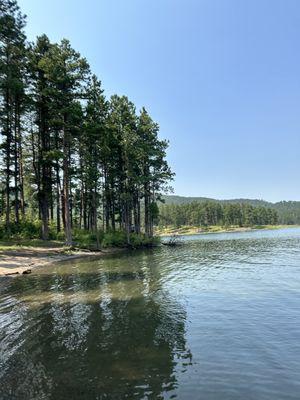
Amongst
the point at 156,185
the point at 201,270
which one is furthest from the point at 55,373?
the point at 156,185

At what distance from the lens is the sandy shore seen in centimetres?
2703

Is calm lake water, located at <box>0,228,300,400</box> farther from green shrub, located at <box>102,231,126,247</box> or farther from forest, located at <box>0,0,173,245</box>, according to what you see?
green shrub, located at <box>102,231,126,247</box>

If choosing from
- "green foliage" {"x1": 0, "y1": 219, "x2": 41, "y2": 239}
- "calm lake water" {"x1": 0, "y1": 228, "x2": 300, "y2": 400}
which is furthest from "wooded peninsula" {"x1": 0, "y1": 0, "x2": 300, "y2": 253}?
"calm lake water" {"x1": 0, "y1": 228, "x2": 300, "y2": 400}

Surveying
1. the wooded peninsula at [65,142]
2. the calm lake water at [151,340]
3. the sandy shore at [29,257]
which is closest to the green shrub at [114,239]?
the wooded peninsula at [65,142]

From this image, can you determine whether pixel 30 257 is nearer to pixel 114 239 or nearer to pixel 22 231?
pixel 22 231

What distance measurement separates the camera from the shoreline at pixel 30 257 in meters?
26.8

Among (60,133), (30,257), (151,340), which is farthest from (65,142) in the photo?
(151,340)

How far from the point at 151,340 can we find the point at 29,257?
81.7ft

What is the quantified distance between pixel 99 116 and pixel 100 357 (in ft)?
Answer: 145

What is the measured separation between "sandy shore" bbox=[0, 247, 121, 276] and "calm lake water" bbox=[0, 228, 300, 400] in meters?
5.74

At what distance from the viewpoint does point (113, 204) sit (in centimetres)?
6006

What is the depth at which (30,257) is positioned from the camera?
109 ft

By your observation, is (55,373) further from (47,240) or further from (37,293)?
(47,240)

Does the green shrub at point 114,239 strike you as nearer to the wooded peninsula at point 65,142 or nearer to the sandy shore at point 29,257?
the wooded peninsula at point 65,142
